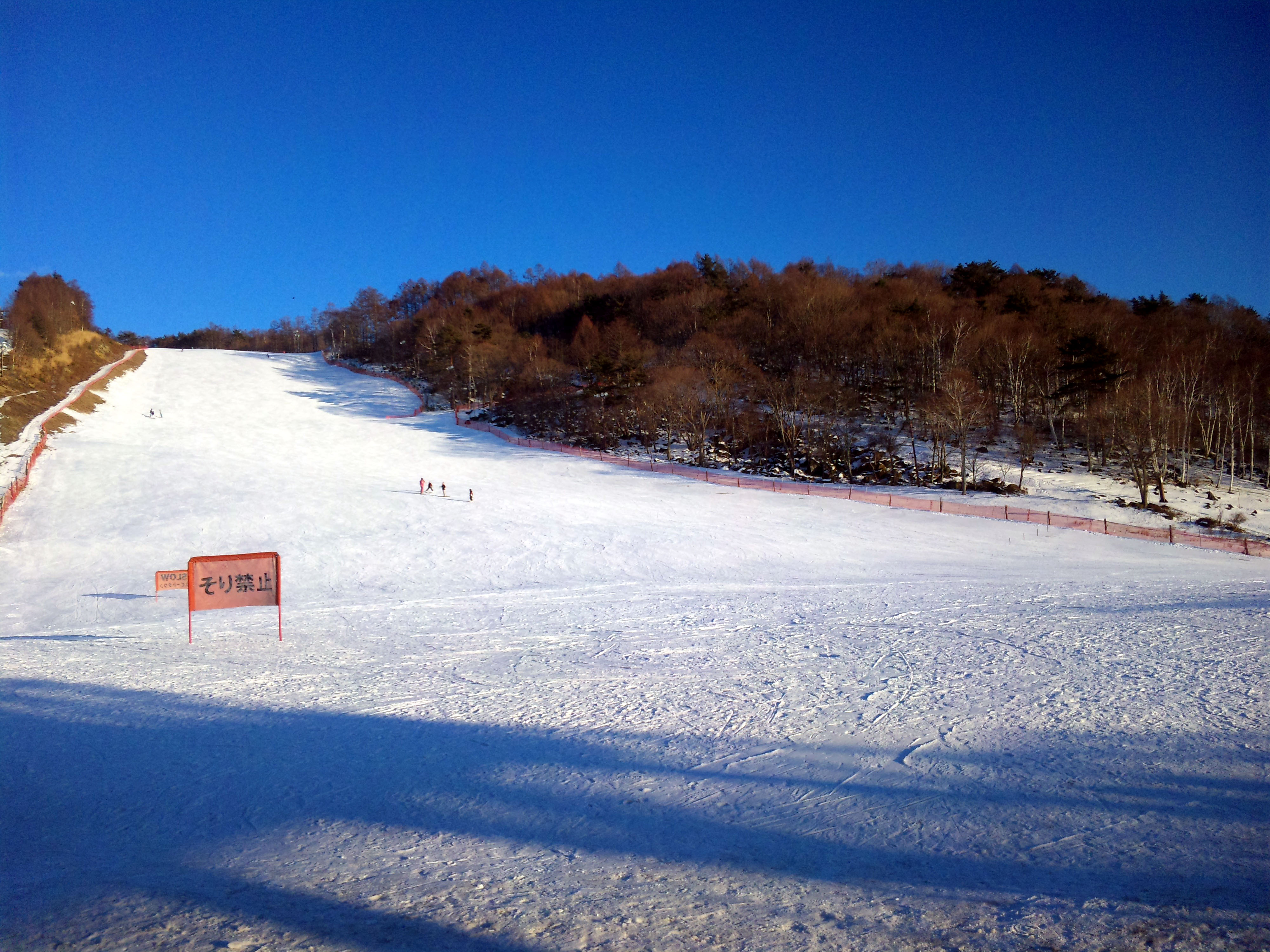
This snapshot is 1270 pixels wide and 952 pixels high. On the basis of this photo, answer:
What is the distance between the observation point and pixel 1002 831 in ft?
15.7

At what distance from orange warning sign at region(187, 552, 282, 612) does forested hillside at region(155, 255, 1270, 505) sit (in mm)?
33487

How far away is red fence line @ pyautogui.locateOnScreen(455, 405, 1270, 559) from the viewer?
2488 cm

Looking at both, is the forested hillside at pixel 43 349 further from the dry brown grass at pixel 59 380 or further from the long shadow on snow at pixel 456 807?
the long shadow on snow at pixel 456 807

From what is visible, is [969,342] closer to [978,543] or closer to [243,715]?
[978,543]

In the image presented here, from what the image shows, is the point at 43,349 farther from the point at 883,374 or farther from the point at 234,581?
the point at 883,374

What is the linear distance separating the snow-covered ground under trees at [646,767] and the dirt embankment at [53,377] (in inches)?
1161

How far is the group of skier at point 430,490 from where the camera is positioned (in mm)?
28797

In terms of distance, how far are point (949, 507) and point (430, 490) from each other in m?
23.8

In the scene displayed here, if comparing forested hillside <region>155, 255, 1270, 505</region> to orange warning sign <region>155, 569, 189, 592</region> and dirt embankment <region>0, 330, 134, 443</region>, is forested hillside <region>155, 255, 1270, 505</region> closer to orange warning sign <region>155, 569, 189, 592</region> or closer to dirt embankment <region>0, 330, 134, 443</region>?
dirt embankment <region>0, 330, 134, 443</region>

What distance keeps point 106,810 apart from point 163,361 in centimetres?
8071

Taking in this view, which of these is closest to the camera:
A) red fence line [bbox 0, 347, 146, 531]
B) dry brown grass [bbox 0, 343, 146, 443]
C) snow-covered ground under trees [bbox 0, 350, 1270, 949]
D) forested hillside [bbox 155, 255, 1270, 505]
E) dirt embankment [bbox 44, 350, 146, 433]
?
snow-covered ground under trees [bbox 0, 350, 1270, 949]

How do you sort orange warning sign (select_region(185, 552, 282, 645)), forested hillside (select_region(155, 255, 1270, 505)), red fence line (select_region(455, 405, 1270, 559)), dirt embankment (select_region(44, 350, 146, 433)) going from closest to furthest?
orange warning sign (select_region(185, 552, 282, 645)) < red fence line (select_region(455, 405, 1270, 559)) < dirt embankment (select_region(44, 350, 146, 433)) < forested hillside (select_region(155, 255, 1270, 505))

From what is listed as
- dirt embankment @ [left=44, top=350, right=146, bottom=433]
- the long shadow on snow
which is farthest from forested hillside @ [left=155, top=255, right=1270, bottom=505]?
the long shadow on snow

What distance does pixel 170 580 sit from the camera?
1598cm
